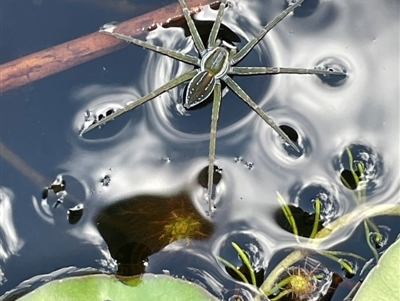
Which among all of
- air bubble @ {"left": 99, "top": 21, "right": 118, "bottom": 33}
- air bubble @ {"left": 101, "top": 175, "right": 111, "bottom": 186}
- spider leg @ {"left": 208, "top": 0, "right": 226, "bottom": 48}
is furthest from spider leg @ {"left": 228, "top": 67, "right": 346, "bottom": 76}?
air bubble @ {"left": 101, "top": 175, "right": 111, "bottom": 186}

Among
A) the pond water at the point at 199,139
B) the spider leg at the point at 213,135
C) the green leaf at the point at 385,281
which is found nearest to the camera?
the green leaf at the point at 385,281

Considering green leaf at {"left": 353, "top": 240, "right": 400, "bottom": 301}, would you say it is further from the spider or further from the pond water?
the spider

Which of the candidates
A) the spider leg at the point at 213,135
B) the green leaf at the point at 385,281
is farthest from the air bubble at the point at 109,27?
the green leaf at the point at 385,281

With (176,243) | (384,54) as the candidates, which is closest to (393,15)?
(384,54)

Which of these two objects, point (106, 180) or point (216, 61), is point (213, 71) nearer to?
point (216, 61)

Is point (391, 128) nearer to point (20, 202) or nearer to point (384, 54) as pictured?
point (384, 54)

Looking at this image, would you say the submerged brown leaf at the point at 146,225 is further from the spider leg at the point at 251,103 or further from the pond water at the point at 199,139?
the spider leg at the point at 251,103
